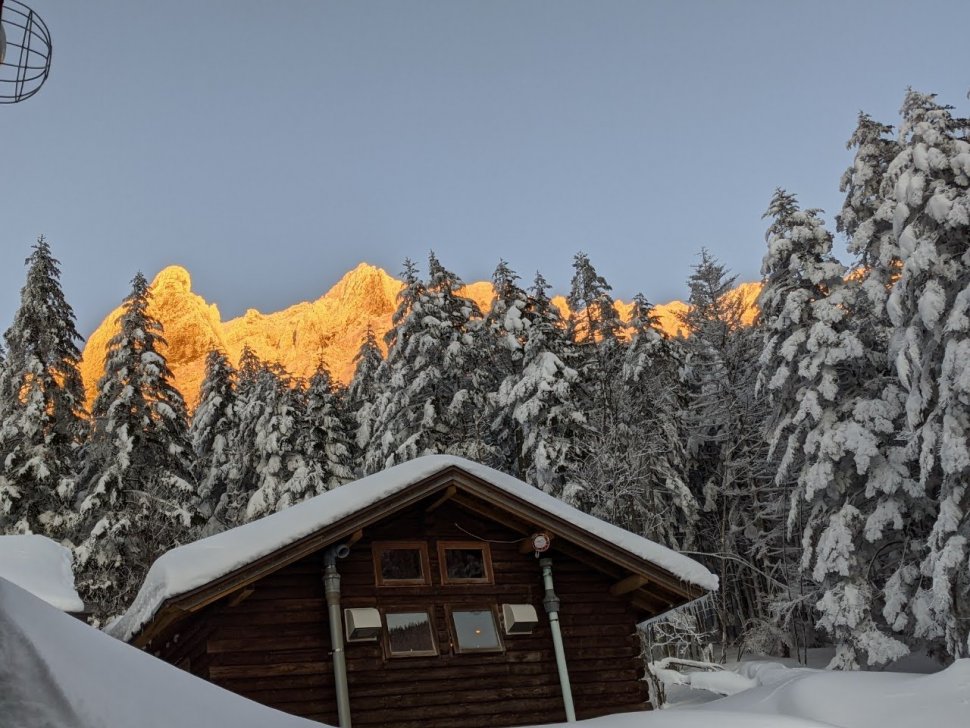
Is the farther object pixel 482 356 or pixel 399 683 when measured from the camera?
pixel 482 356

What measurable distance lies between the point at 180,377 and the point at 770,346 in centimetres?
11424

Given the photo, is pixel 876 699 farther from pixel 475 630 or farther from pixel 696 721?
pixel 475 630

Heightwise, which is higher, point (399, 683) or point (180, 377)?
point (180, 377)

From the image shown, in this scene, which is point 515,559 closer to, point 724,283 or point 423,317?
point 423,317

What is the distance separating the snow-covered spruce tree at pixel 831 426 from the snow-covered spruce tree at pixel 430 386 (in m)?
11.1

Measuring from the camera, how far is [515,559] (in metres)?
15.4

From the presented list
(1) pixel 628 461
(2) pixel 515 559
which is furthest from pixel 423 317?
(2) pixel 515 559

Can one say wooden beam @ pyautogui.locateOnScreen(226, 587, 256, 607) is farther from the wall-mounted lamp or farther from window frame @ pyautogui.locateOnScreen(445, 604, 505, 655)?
the wall-mounted lamp

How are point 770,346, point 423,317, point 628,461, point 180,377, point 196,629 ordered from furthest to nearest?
point 180,377, point 423,317, point 628,461, point 770,346, point 196,629

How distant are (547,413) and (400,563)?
1752cm

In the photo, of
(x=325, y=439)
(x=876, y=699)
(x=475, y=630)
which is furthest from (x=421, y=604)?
(x=325, y=439)

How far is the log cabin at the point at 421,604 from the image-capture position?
12805mm

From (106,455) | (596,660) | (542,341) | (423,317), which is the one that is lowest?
(596,660)

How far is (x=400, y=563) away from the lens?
1473cm
